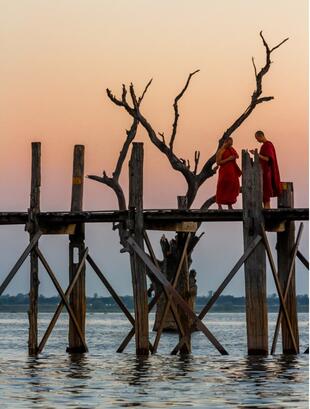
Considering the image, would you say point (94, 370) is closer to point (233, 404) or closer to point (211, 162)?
point (233, 404)

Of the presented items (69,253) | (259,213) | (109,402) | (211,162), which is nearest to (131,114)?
(211,162)

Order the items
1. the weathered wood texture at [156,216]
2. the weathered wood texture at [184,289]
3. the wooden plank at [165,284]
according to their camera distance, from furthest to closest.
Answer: the weathered wood texture at [184,289] < the wooden plank at [165,284] < the weathered wood texture at [156,216]

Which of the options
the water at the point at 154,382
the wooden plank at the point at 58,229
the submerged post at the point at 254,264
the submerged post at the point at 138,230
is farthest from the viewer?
the wooden plank at the point at 58,229

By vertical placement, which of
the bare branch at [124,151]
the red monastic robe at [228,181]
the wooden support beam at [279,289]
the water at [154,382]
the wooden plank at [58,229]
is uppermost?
the bare branch at [124,151]

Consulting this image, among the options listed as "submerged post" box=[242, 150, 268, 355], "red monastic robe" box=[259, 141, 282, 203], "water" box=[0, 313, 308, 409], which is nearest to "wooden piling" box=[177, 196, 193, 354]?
"water" box=[0, 313, 308, 409]

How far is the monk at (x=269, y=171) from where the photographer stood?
29.0m

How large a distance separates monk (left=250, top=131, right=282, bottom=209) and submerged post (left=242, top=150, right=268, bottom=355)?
64 cm

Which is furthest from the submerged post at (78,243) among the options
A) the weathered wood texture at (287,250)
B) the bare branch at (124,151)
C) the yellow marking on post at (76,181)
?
the bare branch at (124,151)

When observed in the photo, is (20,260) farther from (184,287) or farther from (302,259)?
(184,287)

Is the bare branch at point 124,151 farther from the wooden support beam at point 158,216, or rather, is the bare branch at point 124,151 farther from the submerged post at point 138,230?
the submerged post at point 138,230

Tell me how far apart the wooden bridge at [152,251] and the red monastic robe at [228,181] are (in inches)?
30.0

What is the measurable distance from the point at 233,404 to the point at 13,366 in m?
8.43

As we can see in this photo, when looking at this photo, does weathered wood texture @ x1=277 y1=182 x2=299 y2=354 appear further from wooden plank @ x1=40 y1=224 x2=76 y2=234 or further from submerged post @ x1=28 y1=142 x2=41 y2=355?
submerged post @ x1=28 y1=142 x2=41 y2=355

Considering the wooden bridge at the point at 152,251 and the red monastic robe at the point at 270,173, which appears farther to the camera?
the red monastic robe at the point at 270,173
